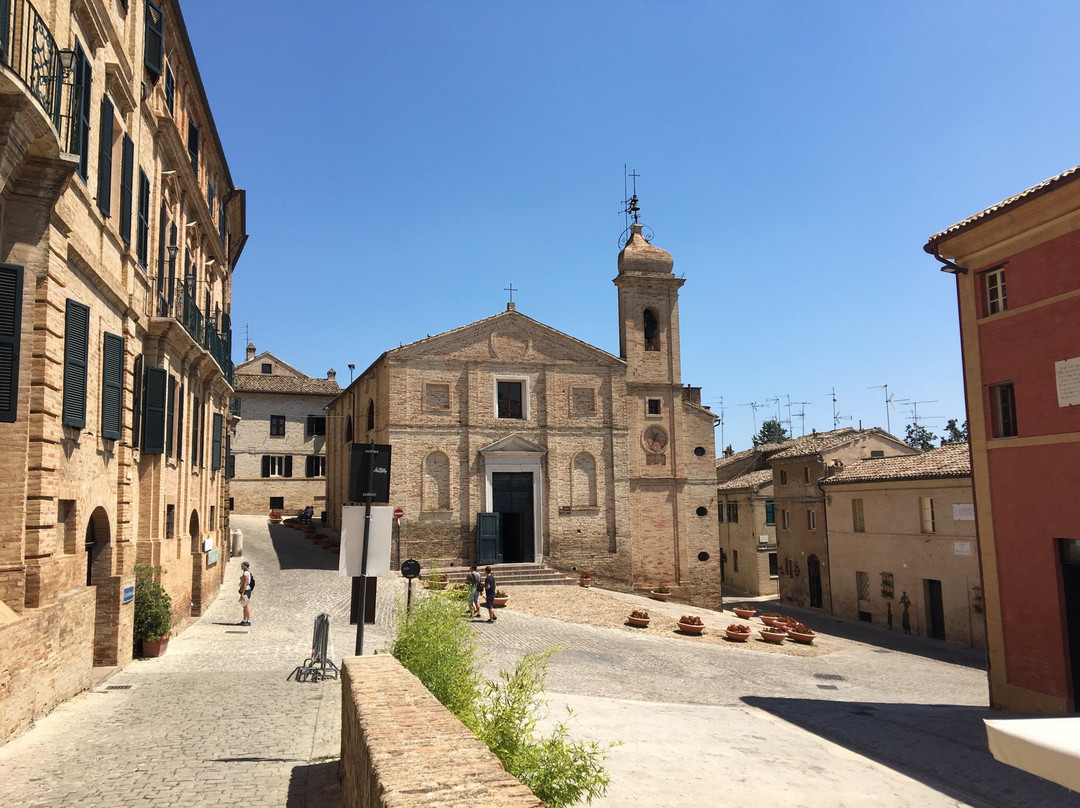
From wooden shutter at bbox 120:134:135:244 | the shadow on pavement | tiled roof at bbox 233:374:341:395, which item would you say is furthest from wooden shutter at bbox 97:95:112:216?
tiled roof at bbox 233:374:341:395

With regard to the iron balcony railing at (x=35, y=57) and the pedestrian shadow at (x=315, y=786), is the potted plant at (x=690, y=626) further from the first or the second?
the iron balcony railing at (x=35, y=57)

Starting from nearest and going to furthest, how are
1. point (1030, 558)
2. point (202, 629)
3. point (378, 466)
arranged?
point (378, 466), point (1030, 558), point (202, 629)

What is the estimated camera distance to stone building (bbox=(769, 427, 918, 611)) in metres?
35.6

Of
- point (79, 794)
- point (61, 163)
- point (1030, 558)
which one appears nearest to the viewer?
point (79, 794)

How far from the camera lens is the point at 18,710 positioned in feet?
31.5

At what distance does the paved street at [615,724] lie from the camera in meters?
8.72

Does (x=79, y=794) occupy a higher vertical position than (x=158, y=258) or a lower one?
lower

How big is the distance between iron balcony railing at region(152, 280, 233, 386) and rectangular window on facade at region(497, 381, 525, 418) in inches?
425

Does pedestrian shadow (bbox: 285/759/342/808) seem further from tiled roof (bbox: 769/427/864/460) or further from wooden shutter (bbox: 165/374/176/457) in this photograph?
tiled roof (bbox: 769/427/864/460)

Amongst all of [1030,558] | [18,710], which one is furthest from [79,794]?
[1030,558]

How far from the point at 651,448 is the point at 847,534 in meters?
9.10

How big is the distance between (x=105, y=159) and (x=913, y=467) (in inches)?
1108

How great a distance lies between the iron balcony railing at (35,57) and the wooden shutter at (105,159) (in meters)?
2.00

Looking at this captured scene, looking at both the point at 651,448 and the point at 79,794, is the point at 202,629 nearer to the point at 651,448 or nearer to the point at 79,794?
the point at 79,794
